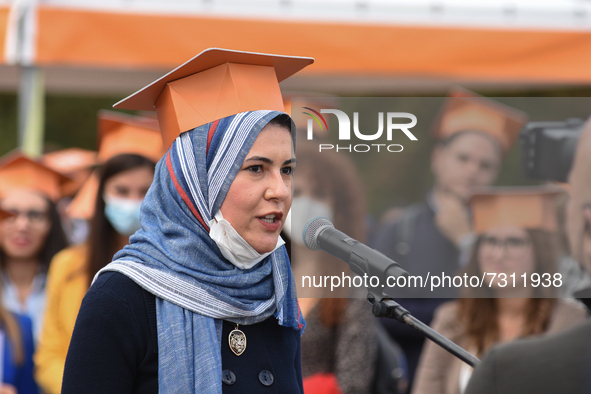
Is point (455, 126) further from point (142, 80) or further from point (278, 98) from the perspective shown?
point (142, 80)

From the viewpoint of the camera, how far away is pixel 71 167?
7.20 metres

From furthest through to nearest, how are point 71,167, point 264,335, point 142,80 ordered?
point 71,167
point 142,80
point 264,335

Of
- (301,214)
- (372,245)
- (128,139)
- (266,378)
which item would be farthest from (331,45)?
(266,378)

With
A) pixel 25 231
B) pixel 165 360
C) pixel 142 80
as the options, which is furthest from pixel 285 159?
pixel 142 80

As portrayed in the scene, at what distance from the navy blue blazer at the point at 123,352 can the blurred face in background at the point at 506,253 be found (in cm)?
109

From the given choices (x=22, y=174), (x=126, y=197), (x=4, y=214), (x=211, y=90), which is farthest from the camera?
(x=22, y=174)

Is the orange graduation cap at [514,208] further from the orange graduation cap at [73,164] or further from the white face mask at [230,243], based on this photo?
the orange graduation cap at [73,164]

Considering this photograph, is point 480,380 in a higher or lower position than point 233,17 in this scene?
lower

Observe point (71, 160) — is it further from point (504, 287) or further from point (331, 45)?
point (504, 287)

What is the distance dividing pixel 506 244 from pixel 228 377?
1586 mm

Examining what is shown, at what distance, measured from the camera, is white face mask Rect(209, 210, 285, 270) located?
2.15 metres

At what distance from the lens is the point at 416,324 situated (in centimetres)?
185

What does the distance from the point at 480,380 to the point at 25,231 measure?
4636 mm

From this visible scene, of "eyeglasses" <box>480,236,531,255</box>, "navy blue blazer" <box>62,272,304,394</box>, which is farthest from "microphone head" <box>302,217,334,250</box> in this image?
"eyeglasses" <box>480,236,531,255</box>
